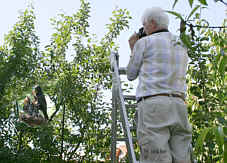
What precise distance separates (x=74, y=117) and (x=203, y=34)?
2045 millimetres

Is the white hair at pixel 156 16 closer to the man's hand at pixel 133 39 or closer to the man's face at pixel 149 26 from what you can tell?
the man's face at pixel 149 26

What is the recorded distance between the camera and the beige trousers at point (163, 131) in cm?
219

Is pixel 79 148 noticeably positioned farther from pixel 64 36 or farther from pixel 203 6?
pixel 203 6

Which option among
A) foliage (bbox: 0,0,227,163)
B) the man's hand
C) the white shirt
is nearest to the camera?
the white shirt

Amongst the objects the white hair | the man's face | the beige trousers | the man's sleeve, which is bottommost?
the beige trousers

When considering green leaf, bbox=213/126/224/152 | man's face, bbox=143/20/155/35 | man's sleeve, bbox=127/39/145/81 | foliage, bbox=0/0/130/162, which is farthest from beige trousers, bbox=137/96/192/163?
foliage, bbox=0/0/130/162

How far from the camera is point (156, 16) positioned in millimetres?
2486

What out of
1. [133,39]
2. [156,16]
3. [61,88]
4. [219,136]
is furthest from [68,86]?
[219,136]

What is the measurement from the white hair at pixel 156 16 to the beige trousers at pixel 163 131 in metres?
0.60

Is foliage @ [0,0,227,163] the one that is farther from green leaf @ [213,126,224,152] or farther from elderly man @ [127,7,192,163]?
green leaf @ [213,126,224,152]

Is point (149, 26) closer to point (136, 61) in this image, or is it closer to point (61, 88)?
point (136, 61)

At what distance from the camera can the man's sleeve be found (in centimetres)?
245

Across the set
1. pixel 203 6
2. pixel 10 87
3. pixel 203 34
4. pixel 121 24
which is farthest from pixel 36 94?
pixel 203 6

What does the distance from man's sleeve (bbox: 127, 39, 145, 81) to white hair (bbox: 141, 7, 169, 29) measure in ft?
0.61
